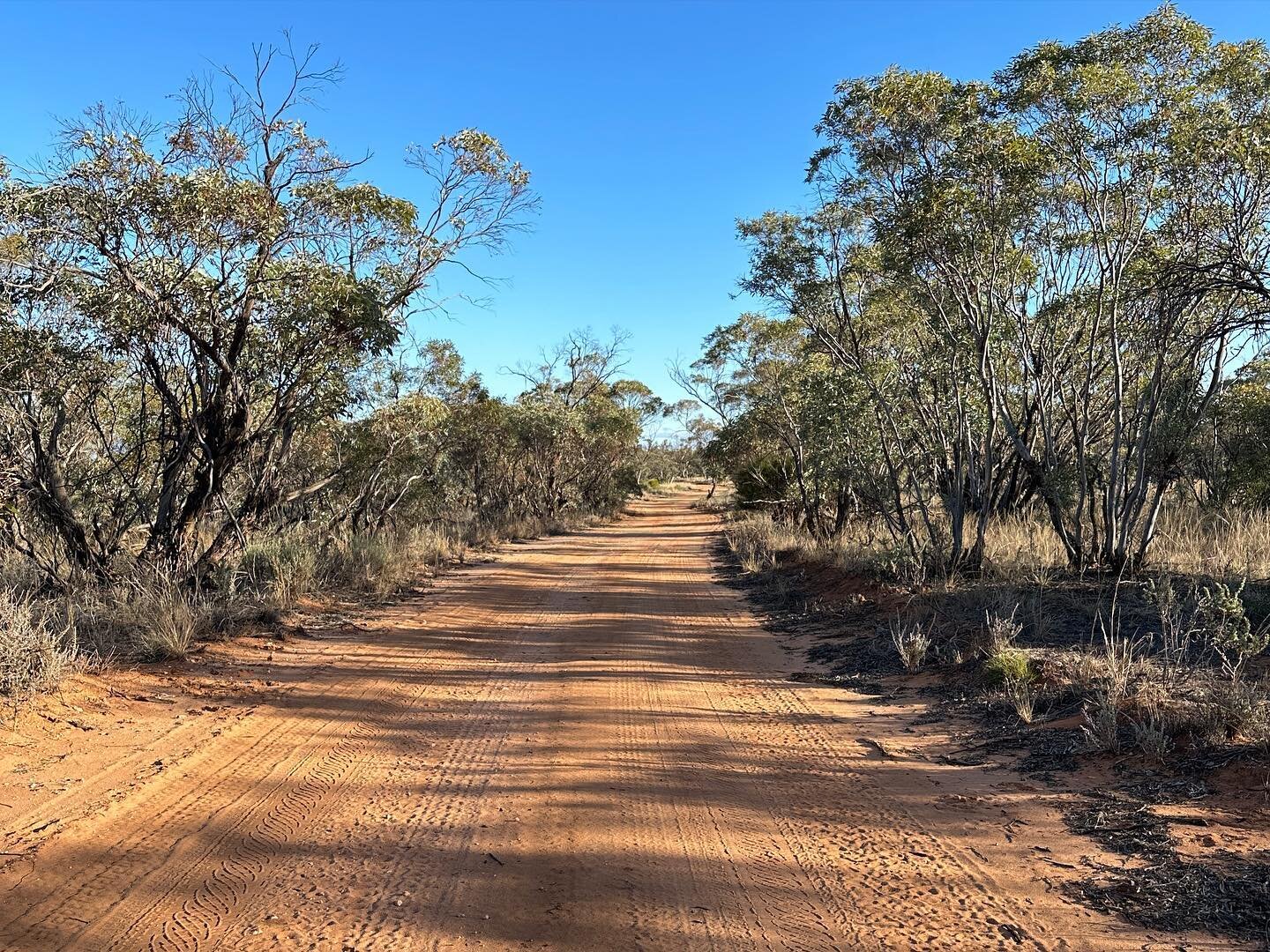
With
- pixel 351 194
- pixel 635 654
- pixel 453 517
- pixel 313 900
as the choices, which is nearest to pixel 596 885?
Answer: pixel 313 900

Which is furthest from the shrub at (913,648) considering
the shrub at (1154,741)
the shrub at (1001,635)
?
the shrub at (1154,741)

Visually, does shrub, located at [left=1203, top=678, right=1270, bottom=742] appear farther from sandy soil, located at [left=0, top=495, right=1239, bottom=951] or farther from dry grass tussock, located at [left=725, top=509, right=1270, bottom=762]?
sandy soil, located at [left=0, top=495, right=1239, bottom=951]

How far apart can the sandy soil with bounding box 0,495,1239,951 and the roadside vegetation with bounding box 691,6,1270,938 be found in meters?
1.02

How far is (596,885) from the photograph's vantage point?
3.46m

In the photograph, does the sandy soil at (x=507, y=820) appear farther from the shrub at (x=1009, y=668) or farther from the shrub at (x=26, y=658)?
the shrub at (x=1009, y=668)

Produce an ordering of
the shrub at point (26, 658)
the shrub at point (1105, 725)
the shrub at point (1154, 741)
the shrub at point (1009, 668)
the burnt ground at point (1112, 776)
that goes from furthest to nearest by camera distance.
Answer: the shrub at point (1009, 668) < the shrub at point (26, 658) < the shrub at point (1105, 725) < the shrub at point (1154, 741) < the burnt ground at point (1112, 776)

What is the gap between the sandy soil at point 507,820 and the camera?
123 inches

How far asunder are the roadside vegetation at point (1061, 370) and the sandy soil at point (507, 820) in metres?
1.02

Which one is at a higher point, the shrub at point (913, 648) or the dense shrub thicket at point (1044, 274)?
the dense shrub thicket at point (1044, 274)

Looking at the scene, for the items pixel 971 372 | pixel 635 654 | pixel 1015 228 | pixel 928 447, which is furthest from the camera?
pixel 928 447

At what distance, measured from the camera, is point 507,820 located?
4.12 m

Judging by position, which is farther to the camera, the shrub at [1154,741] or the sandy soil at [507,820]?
the shrub at [1154,741]

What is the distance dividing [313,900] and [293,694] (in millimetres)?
3537

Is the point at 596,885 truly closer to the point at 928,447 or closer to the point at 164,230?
the point at 164,230
